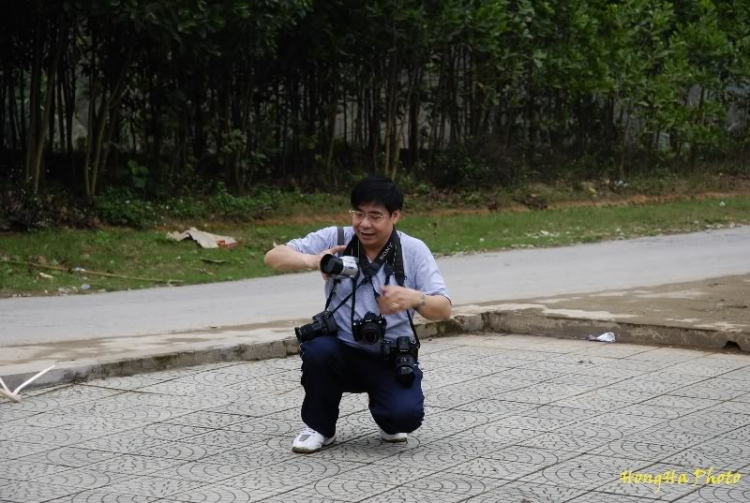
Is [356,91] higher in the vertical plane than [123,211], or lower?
higher

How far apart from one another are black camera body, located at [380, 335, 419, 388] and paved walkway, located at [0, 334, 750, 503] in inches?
15.2

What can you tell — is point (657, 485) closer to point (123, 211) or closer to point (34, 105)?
point (123, 211)

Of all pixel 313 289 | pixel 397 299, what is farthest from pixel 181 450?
pixel 313 289

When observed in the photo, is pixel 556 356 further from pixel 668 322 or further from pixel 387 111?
pixel 387 111

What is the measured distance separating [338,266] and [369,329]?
1.35ft

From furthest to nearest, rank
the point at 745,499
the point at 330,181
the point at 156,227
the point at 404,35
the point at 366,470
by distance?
the point at 330,181, the point at 404,35, the point at 156,227, the point at 366,470, the point at 745,499

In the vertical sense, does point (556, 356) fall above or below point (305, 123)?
below

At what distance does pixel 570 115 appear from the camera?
26.4 metres

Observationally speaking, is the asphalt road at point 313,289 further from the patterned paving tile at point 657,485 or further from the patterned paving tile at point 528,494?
the patterned paving tile at point 657,485

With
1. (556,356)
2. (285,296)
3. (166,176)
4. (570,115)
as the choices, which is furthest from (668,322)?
(570,115)

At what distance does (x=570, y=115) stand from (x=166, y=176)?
10686mm

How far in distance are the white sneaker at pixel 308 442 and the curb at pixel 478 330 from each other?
7.36ft

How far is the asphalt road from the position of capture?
10.6 meters

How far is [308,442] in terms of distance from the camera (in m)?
6.19
